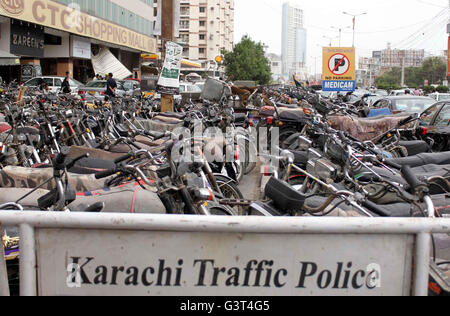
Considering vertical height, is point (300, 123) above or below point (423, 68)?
below

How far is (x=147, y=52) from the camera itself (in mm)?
43531

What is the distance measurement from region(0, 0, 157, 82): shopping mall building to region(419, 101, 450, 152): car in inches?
719

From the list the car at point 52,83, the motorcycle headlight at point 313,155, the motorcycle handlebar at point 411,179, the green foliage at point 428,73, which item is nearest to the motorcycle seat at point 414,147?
the motorcycle headlight at point 313,155

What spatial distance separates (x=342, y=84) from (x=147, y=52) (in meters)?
31.9

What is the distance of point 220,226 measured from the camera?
199cm

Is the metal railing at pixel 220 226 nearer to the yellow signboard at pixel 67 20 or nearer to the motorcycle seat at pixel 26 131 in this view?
the motorcycle seat at pixel 26 131

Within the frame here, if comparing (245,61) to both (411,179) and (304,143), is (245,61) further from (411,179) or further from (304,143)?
(411,179)

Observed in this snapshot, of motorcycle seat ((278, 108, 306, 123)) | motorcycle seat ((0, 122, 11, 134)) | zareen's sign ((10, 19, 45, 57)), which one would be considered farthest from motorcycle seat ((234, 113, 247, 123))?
zareen's sign ((10, 19, 45, 57))

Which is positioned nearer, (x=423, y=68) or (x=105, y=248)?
(x=105, y=248)

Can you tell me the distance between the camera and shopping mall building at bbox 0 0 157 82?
76.5ft

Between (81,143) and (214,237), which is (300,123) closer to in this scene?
(81,143)

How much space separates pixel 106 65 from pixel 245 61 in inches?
1312

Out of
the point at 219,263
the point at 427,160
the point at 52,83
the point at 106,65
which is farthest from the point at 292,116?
the point at 106,65
